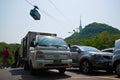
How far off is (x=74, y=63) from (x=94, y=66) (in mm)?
2350

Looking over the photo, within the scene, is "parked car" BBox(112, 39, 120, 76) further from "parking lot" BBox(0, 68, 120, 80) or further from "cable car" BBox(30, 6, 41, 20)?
"cable car" BBox(30, 6, 41, 20)

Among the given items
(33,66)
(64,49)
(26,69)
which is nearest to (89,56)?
(64,49)

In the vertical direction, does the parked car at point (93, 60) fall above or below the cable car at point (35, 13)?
below

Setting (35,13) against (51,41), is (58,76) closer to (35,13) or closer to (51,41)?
(51,41)

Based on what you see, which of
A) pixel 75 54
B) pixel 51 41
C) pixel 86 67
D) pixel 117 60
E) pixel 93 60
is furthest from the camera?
pixel 75 54

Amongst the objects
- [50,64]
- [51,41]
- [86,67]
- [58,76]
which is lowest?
[58,76]

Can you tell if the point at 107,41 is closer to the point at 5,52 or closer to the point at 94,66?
the point at 5,52

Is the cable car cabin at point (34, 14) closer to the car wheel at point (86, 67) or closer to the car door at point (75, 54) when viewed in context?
the car door at point (75, 54)

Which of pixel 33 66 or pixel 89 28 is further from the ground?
pixel 89 28

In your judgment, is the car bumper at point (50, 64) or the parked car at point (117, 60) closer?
the car bumper at point (50, 64)

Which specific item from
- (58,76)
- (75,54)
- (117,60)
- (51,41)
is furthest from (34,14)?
(117,60)

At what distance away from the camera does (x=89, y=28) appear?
13838cm

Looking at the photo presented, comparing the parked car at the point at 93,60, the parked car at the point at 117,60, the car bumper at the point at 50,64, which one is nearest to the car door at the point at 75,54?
the parked car at the point at 93,60

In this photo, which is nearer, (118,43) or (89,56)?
(118,43)
